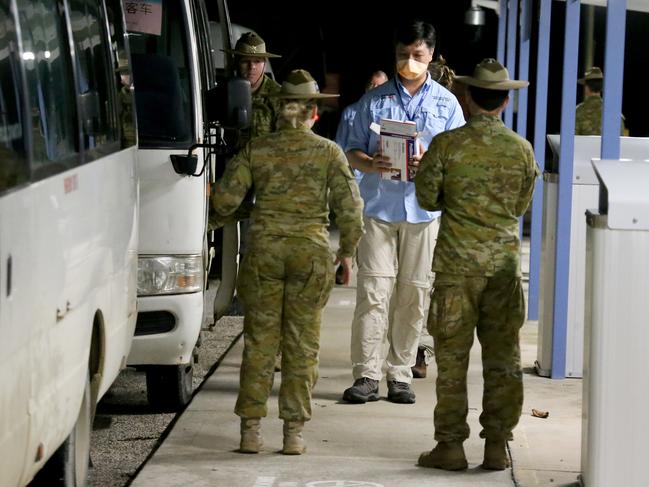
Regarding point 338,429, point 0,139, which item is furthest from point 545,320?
point 0,139

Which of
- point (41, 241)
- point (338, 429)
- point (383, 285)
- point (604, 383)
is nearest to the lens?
point (41, 241)

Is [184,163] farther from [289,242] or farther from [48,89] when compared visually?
[48,89]

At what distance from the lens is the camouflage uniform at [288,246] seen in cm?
682

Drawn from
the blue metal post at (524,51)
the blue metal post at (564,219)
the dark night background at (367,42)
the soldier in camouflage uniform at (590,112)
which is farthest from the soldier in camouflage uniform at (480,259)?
the dark night background at (367,42)

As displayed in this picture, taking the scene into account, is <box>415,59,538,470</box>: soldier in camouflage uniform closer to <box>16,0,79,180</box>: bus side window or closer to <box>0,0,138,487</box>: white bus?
<box>0,0,138,487</box>: white bus

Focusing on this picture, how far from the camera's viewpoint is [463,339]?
6637 millimetres

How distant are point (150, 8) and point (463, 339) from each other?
286 cm

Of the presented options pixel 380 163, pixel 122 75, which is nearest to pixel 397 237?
pixel 380 163

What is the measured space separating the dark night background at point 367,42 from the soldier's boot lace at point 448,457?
18.5 metres

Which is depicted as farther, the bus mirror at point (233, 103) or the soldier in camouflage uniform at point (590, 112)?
the soldier in camouflage uniform at point (590, 112)

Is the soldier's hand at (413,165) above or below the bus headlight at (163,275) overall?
above

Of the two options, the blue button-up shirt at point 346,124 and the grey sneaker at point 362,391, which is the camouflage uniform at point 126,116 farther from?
the grey sneaker at point 362,391

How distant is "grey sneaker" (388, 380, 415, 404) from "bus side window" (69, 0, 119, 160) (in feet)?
7.69

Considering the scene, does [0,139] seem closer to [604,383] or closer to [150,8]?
[604,383]
